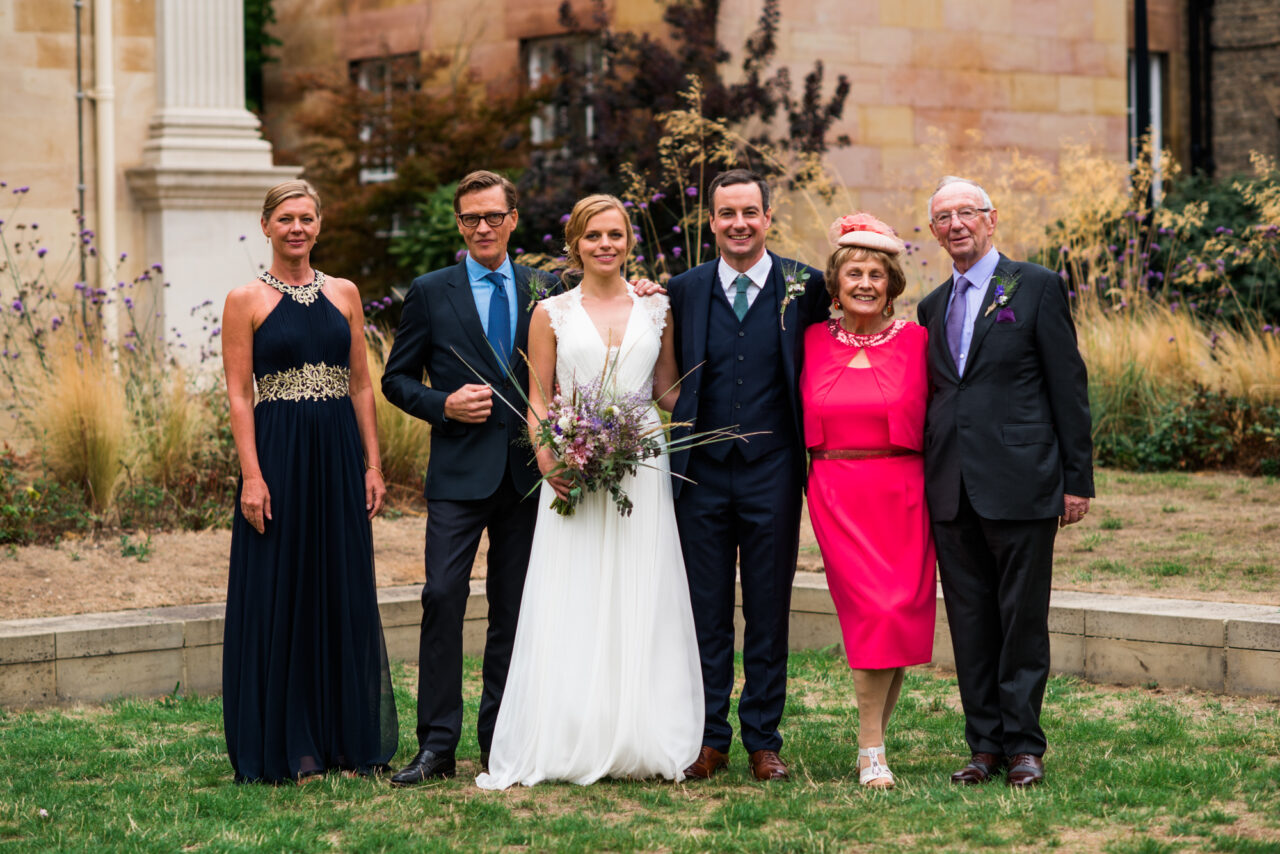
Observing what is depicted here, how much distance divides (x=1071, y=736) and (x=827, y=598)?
6.60 ft

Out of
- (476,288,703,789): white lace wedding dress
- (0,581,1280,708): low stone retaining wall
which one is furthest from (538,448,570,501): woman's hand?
(0,581,1280,708): low stone retaining wall

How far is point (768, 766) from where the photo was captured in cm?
545

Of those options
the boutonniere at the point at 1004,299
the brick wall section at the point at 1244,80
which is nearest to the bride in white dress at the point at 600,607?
the boutonniere at the point at 1004,299

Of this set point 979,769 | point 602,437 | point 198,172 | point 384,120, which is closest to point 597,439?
point 602,437

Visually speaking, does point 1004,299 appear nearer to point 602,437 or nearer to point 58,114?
point 602,437

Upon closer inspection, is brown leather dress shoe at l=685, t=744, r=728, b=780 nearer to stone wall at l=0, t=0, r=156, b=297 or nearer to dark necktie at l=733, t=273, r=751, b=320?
dark necktie at l=733, t=273, r=751, b=320

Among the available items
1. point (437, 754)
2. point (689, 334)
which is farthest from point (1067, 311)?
point (437, 754)

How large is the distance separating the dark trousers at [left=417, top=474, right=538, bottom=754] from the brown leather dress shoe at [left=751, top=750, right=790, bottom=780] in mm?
958

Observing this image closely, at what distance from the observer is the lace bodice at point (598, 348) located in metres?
5.56

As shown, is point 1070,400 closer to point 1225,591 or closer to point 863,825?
point 863,825

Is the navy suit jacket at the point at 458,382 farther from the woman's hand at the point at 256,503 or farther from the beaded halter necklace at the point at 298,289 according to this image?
the woman's hand at the point at 256,503

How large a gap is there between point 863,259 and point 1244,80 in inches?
696

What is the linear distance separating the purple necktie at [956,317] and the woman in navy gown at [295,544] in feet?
7.09

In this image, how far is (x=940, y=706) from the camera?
6711 millimetres
